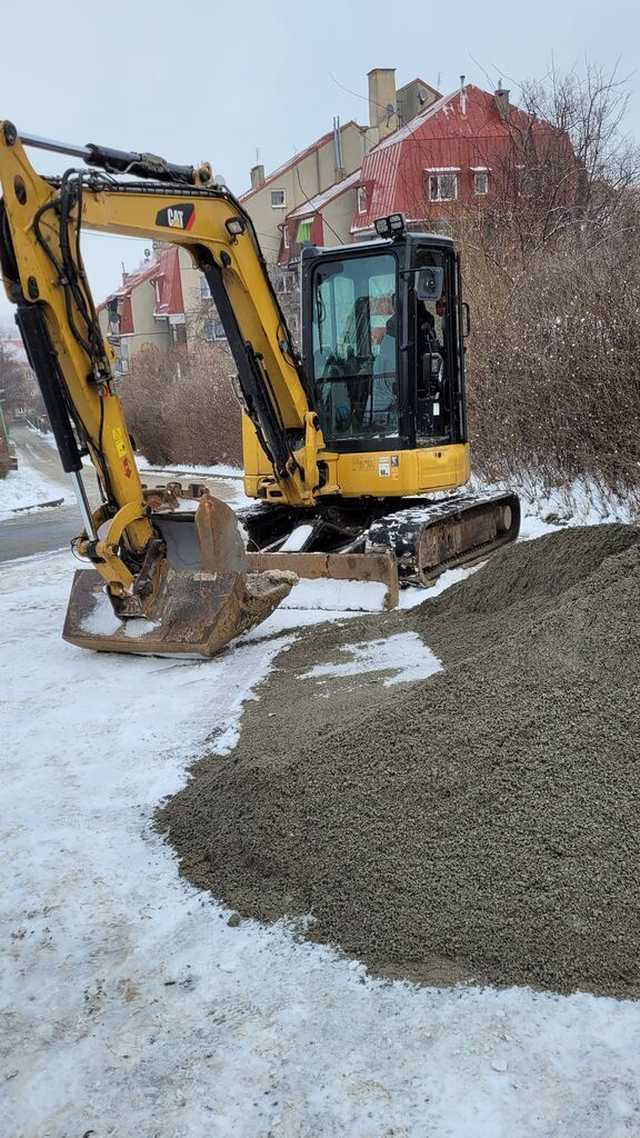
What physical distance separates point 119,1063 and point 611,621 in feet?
8.89

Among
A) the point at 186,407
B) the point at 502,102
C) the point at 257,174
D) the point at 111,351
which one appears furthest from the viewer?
the point at 257,174

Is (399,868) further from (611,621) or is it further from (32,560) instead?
(32,560)

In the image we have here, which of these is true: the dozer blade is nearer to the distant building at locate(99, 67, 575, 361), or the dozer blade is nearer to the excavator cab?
the excavator cab

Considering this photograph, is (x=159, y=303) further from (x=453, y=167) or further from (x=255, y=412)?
(x=255, y=412)

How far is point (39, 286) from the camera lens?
509 cm

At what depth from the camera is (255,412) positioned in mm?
7078

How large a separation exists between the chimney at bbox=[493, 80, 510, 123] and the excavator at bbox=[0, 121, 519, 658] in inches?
507

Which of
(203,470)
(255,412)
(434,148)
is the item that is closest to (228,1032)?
(255,412)

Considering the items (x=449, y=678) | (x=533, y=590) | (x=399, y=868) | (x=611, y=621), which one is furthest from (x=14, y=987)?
(x=533, y=590)

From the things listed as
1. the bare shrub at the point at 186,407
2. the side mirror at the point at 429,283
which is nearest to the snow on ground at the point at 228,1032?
the side mirror at the point at 429,283

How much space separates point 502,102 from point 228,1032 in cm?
2231

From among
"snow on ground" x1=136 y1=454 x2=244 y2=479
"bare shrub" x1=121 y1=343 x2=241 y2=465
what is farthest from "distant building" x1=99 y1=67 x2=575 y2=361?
"snow on ground" x1=136 y1=454 x2=244 y2=479

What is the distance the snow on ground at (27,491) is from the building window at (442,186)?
11.2m

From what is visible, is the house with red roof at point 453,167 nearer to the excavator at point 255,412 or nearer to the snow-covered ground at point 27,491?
the excavator at point 255,412
